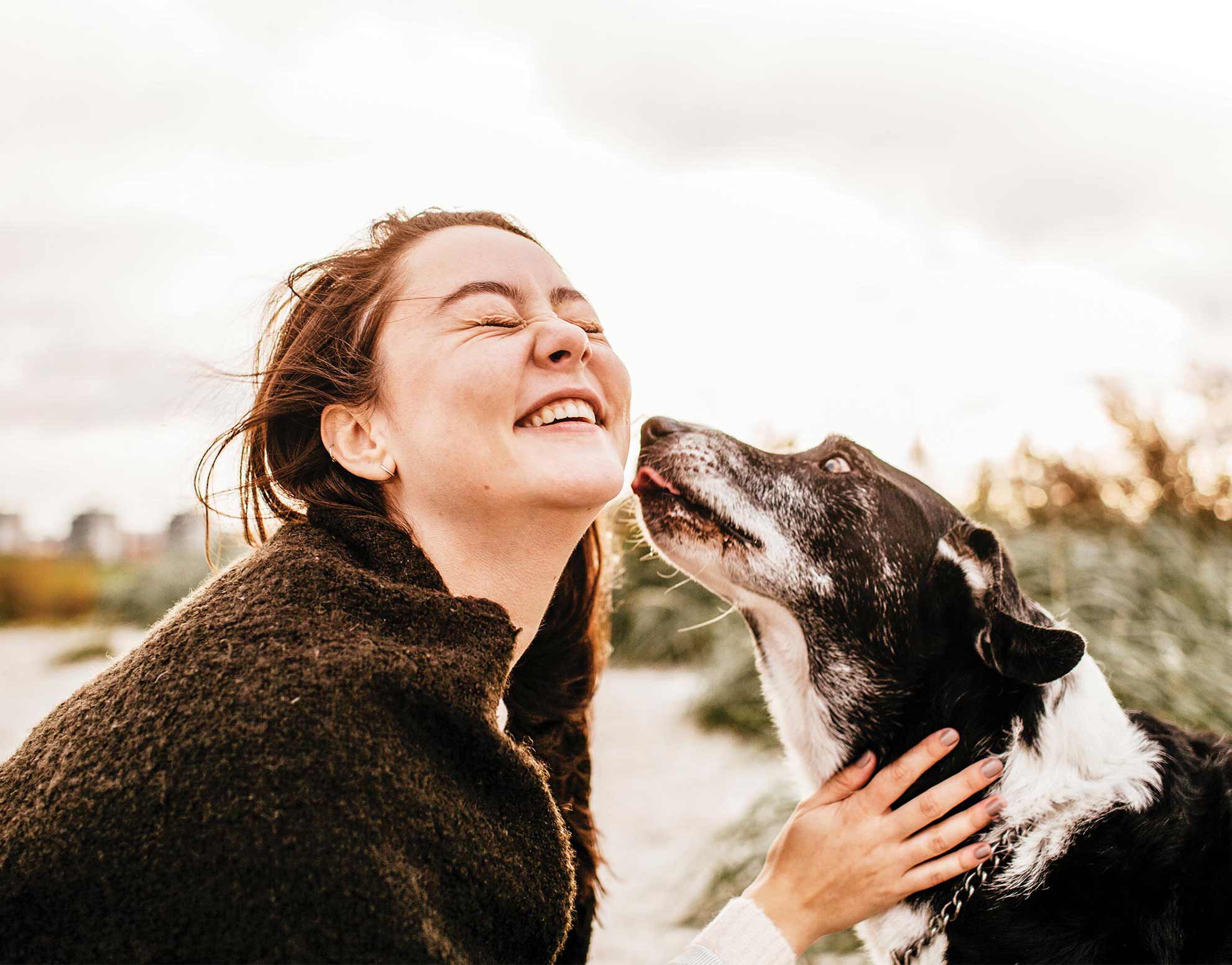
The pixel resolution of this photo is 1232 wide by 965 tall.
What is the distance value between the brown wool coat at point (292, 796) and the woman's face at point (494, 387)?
0.97 feet

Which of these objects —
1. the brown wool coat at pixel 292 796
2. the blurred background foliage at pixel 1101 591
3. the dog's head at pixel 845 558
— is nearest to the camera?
the brown wool coat at pixel 292 796

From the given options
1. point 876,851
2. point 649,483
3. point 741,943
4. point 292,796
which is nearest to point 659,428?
point 649,483

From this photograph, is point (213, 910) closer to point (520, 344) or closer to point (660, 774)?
point (520, 344)

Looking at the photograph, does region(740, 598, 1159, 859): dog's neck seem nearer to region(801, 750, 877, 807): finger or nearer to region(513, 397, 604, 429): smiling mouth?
region(801, 750, 877, 807): finger

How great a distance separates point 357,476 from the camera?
2.18m

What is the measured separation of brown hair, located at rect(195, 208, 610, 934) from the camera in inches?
86.9

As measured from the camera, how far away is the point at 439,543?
2.07 metres

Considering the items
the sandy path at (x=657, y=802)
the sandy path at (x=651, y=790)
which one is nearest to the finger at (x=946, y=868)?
the sandy path at (x=651, y=790)

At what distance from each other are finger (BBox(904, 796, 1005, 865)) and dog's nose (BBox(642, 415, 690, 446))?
4.03 feet

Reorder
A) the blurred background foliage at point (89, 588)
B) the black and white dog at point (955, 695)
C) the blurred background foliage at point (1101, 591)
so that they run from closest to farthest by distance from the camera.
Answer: the black and white dog at point (955, 695)
the blurred background foliage at point (1101, 591)
the blurred background foliage at point (89, 588)

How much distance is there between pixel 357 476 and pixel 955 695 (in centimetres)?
155

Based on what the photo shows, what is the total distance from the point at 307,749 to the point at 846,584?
152 centimetres

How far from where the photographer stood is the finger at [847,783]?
237 centimetres

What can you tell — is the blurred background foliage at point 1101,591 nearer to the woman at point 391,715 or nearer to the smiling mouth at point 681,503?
the smiling mouth at point 681,503
